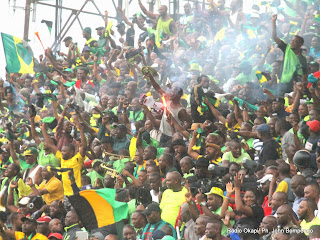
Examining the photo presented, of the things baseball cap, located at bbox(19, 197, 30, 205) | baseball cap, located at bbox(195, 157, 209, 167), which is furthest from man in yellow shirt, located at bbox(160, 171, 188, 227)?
baseball cap, located at bbox(19, 197, 30, 205)

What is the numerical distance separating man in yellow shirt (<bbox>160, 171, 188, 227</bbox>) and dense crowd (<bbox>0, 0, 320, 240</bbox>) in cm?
2

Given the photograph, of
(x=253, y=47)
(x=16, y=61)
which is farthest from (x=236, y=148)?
(x=16, y=61)

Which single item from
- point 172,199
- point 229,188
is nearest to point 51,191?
point 172,199

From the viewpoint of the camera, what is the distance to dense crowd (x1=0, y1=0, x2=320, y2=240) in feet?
30.4

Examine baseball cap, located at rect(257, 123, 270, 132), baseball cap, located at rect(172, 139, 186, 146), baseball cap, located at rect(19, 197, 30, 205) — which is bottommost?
baseball cap, located at rect(19, 197, 30, 205)

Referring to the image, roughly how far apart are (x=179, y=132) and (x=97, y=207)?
2.73 meters

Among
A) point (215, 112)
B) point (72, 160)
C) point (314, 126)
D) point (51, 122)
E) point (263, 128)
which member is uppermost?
point (314, 126)

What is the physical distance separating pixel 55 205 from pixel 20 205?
1.12 meters

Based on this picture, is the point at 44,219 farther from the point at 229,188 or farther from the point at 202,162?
the point at 229,188

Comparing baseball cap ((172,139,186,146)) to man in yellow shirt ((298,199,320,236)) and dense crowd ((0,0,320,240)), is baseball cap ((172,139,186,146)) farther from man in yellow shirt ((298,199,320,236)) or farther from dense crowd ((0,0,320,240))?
man in yellow shirt ((298,199,320,236))

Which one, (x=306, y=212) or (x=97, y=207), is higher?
(x=306, y=212)

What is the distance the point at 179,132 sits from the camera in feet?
40.5

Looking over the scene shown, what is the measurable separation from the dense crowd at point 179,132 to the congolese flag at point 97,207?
4 cm

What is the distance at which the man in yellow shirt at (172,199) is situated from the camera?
976cm
